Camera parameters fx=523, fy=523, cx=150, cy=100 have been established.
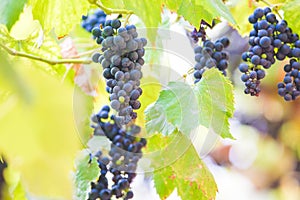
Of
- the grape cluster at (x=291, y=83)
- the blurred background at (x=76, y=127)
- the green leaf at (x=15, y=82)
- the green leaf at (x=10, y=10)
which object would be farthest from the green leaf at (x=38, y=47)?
the green leaf at (x=15, y=82)

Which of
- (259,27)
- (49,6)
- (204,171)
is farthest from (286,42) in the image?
(49,6)

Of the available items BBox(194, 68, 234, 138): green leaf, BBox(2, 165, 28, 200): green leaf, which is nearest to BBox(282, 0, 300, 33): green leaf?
BBox(194, 68, 234, 138): green leaf

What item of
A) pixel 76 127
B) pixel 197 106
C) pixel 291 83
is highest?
pixel 291 83

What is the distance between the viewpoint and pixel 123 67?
0.59m

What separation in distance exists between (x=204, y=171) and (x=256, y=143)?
1.65 m

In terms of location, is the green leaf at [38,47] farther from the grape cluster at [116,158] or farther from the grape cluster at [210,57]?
the grape cluster at [210,57]

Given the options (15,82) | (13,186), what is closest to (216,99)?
(13,186)

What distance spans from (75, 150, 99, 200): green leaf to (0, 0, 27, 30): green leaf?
235 millimetres

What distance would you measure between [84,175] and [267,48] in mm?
311

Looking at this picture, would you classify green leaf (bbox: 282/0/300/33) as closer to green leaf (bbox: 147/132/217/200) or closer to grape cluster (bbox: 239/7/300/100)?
grape cluster (bbox: 239/7/300/100)

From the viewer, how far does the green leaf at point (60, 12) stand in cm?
66

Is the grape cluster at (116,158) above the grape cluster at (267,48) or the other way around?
the other way around

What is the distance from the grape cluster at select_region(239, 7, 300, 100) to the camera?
26.4 inches

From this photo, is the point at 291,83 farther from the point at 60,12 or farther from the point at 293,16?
the point at 60,12
